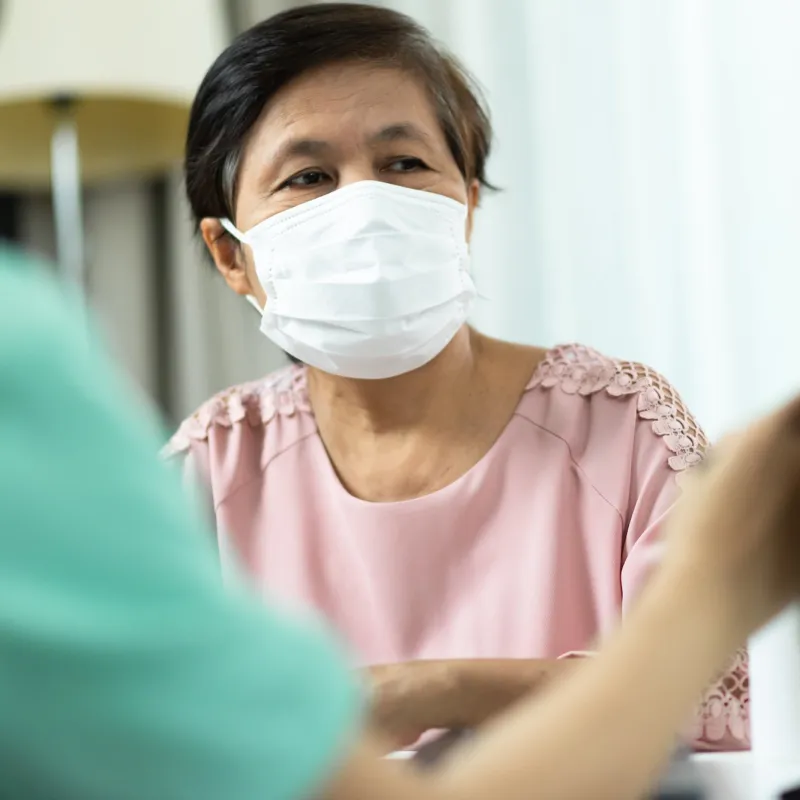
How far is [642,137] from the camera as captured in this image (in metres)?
1.83

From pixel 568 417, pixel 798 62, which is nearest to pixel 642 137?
pixel 798 62

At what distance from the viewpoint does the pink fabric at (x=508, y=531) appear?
117 centimetres

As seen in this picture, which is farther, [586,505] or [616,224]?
[616,224]

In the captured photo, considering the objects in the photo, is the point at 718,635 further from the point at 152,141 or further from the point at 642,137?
the point at 152,141

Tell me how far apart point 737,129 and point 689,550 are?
1293 mm

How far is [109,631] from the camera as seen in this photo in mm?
373

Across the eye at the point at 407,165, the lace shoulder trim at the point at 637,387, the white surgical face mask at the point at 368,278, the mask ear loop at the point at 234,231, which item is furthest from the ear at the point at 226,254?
the lace shoulder trim at the point at 637,387

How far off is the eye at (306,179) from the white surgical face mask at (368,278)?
0.10 ft

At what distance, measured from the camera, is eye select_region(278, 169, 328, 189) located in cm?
124

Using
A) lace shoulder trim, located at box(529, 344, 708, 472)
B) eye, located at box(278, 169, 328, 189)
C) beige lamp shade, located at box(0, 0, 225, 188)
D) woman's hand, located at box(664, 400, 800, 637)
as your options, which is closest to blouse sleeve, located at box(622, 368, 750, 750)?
lace shoulder trim, located at box(529, 344, 708, 472)

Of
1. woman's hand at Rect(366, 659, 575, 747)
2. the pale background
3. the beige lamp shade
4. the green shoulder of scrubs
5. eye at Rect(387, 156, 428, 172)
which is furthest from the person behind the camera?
the beige lamp shade

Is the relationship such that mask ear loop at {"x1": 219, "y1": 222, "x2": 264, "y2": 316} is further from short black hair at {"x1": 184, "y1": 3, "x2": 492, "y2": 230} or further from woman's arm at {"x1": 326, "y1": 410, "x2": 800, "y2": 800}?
woman's arm at {"x1": 326, "y1": 410, "x2": 800, "y2": 800}

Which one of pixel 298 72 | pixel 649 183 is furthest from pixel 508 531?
pixel 649 183

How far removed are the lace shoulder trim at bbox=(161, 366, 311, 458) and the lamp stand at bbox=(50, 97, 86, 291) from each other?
0.95 metres
